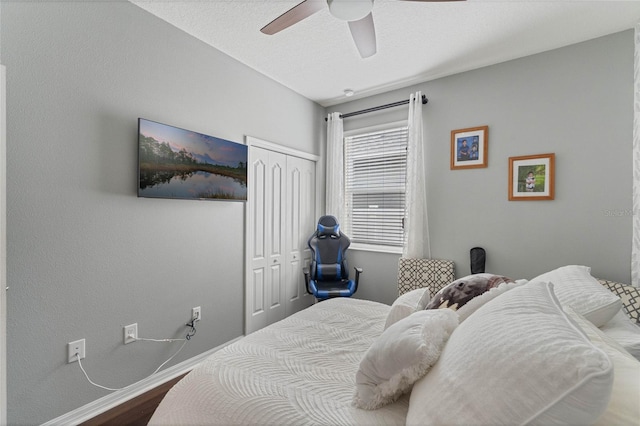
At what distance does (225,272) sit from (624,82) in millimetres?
3761

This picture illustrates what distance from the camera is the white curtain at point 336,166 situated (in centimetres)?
379

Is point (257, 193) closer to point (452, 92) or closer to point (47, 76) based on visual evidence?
point (47, 76)

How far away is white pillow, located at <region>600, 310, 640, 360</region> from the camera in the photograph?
46.1 inches

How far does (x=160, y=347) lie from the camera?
223 cm

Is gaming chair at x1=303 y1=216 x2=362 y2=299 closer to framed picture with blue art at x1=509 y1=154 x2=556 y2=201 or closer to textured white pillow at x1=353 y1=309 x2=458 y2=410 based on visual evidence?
framed picture with blue art at x1=509 y1=154 x2=556 y2=201

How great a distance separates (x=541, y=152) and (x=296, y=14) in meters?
2.44

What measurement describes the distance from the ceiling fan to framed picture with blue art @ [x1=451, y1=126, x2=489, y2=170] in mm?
1547

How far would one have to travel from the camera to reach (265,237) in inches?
125

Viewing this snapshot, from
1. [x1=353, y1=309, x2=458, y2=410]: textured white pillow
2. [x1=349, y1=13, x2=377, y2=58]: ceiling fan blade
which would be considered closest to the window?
[x1=349, y1=13, x2=377, y2=58]: ceiling fan blade

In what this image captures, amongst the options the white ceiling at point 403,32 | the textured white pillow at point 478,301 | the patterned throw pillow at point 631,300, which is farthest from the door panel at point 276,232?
the patterned throw pillow at point 631,300

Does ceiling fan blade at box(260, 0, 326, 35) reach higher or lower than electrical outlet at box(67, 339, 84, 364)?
higher

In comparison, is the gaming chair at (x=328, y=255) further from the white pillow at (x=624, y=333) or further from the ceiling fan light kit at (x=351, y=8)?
the white pillow at (x=624, y=333)

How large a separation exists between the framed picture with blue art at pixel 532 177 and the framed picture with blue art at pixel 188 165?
2610mm

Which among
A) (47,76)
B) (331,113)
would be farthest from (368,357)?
(331,113)
